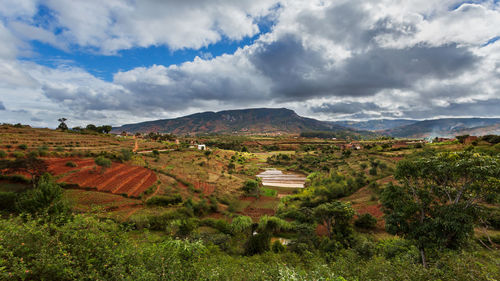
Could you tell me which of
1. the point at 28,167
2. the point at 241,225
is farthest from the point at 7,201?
the point at 241,225

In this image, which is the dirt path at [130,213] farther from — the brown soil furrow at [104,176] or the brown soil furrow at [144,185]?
the brown soil furrow at [104,176]

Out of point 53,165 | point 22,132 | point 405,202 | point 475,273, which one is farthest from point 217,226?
point 22,132

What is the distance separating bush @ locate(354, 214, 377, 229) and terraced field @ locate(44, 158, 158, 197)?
1255 inches

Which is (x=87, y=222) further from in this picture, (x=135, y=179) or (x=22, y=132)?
(x=22, y=132)

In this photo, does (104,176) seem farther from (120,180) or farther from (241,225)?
(241,225)

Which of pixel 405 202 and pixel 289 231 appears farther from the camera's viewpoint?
pixel 289 231

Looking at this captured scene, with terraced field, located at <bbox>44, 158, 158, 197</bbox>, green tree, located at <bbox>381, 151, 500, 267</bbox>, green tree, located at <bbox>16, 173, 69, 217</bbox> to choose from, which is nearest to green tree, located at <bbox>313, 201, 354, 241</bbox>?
green tree, located at <bbox>381, 151, 500, 267</bbox>

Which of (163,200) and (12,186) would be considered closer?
(12,186)

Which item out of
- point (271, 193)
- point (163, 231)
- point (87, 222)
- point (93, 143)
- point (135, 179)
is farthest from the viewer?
point (93, 143)

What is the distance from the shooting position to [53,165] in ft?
89.3

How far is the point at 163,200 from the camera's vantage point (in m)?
27.6

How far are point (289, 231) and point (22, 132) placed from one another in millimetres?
67983

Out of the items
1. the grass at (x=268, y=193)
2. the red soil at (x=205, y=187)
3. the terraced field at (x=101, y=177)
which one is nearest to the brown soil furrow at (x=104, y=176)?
the terraced field at (x=101, y=177)

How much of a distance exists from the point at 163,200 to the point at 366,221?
2905 cm
